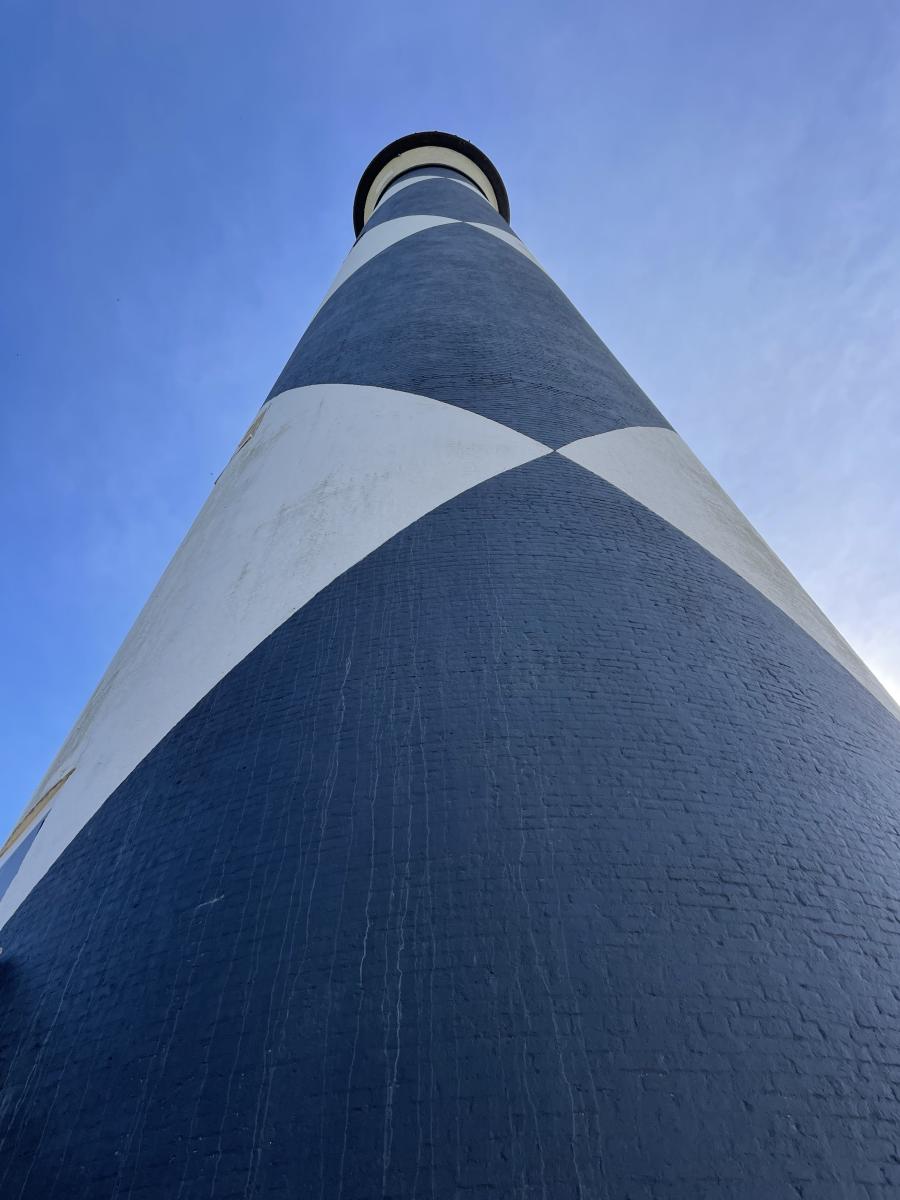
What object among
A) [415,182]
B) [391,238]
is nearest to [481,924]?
[391,238]

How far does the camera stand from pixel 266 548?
305 cm

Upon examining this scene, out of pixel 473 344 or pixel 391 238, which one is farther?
pixel 391 238

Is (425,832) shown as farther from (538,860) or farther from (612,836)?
(612,836)

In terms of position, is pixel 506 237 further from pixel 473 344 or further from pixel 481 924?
pixel 481 924

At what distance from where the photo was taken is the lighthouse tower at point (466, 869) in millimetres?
1387

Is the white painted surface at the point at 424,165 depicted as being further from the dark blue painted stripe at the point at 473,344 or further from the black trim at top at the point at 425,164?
the dark blue painted stripe at the point at 473,344

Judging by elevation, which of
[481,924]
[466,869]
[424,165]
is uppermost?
[424,165]

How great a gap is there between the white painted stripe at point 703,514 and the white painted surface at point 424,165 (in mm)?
6400

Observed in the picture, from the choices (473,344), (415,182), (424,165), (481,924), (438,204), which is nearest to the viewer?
(481,924)

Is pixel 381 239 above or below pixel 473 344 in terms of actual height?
above

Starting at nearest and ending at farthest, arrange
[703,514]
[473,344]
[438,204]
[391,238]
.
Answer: [703,514]
[473,344]
[391,238]
[438,204]

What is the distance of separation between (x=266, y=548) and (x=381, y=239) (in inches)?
157

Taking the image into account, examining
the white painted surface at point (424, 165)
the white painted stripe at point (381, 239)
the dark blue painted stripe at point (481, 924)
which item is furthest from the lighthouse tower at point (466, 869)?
the white painted surface at point (424, 165)

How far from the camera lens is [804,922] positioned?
5.57ft
